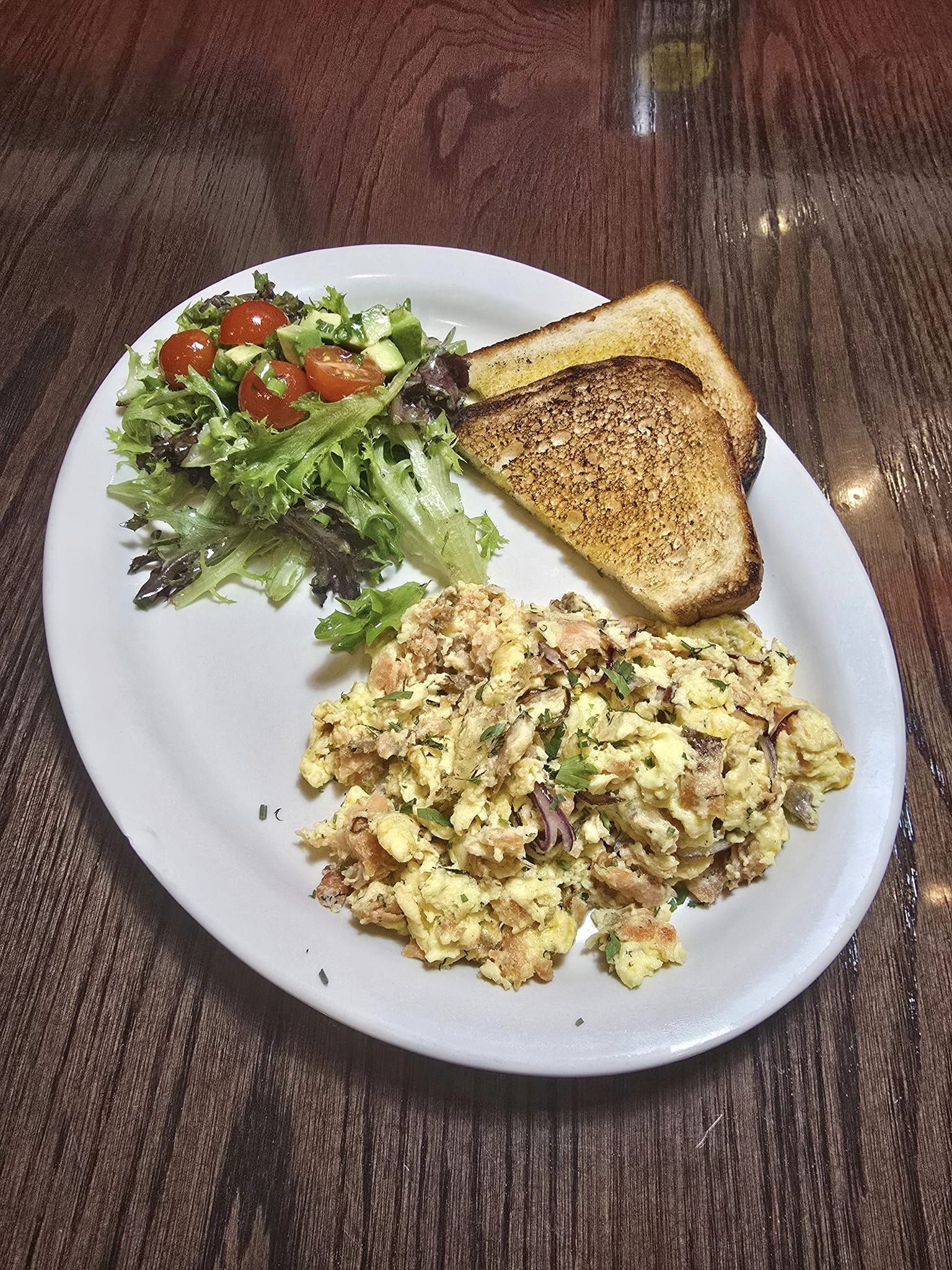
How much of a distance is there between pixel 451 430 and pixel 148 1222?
1.88m

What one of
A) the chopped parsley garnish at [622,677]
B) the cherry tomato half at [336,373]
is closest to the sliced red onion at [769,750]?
the chopped parsley garnish at [622,677]

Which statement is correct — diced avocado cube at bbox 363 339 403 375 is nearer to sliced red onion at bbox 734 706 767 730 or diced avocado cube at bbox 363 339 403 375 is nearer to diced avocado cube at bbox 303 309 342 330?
diced avocado cube at bbox 303 309 342 330

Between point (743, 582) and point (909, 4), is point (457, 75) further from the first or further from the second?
point (743, 582)

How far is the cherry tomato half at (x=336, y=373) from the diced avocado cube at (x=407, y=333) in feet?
0.46

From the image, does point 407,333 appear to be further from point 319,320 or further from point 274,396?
point 274,396

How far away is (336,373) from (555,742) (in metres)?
1.08

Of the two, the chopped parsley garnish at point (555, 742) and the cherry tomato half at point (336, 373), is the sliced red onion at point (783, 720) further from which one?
the cherry tomato half at point (336, 373)

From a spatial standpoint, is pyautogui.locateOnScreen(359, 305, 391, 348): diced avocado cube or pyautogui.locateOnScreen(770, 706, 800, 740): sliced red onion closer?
pyautogui.locateOnScreen(770, 706, 800, 740): sliced red onion

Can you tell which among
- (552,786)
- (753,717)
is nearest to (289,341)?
(552,786)

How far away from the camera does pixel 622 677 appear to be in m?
1.68

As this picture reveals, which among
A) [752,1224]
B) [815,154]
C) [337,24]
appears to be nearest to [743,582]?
[752,1224]

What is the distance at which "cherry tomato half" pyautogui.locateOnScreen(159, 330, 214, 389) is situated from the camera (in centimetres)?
210

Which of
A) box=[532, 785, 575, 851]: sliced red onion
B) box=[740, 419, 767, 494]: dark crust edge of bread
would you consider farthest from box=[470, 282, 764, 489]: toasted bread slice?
box=[532, 785, 575, 851]: sliced red onion

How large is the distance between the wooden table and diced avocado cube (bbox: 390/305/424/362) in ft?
3.08
